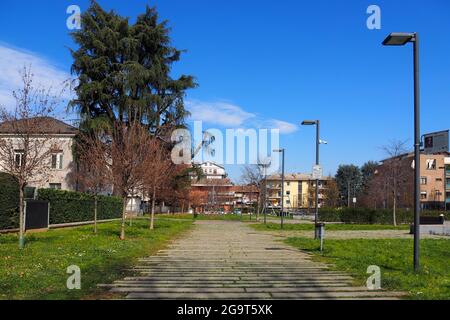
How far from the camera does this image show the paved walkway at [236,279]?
9141 millimetres

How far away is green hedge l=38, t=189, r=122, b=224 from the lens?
32.3 meters

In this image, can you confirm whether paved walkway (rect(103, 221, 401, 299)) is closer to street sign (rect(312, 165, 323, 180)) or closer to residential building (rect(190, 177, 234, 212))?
street sign (rect(312, 165, 323, 180))

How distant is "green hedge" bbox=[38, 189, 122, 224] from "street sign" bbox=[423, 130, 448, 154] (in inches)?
960

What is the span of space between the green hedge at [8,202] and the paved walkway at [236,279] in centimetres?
1219

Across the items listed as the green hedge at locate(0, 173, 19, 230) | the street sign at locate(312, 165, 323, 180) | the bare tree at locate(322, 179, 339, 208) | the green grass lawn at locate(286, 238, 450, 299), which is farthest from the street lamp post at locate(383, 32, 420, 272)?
the bare tree at locate(322, 179, 339, 208)

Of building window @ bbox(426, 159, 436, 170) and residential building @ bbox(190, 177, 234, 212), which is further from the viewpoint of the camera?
building window @ bbox(426, 159, 436, 170)

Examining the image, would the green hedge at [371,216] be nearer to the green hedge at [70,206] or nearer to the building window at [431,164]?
the green hedge at [70,206]

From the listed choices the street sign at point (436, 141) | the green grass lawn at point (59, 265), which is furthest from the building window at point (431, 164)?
the street sign at point (436, 141)

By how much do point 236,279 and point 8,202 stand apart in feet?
58.8

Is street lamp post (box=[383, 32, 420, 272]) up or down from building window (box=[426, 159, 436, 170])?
down

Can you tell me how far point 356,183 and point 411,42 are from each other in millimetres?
112727

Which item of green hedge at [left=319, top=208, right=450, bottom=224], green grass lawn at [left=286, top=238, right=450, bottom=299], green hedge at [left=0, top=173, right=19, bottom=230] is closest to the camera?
green grass lawn at [left=286, top=238, right=450, bottom=299]

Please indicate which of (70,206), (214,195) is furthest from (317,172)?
(214,195)

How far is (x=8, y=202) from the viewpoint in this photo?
25188 mm
